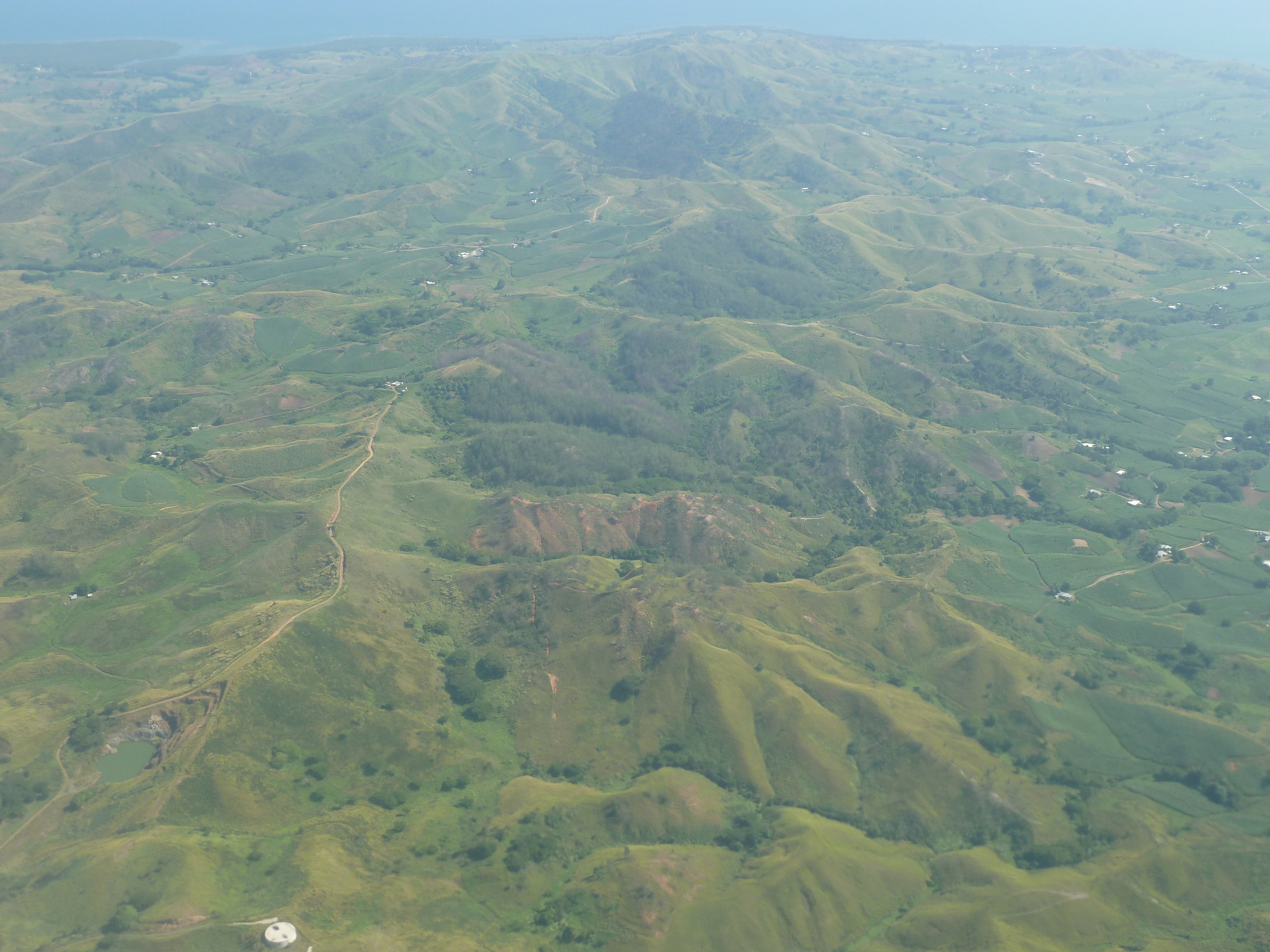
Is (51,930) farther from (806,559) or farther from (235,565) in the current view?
(806,559)

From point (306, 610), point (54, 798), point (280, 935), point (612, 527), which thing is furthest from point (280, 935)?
point (612, 527)

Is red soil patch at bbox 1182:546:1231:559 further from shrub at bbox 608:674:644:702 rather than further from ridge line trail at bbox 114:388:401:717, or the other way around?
ridge line trail at bbox 114:388:401:717

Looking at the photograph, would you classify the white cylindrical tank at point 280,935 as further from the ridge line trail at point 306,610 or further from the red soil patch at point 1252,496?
the red soil patch at point 1252,496

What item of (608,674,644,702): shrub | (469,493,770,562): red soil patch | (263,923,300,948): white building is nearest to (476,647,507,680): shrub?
(608,674,644,702): shrub

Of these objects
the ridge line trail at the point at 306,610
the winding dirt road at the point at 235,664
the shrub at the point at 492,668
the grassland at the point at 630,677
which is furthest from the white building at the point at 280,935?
the shrub at the point at 492,668

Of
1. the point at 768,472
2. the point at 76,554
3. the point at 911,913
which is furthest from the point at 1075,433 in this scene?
the point at 76,554

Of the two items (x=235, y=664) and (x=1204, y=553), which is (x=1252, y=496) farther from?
(x=235, y=664)
